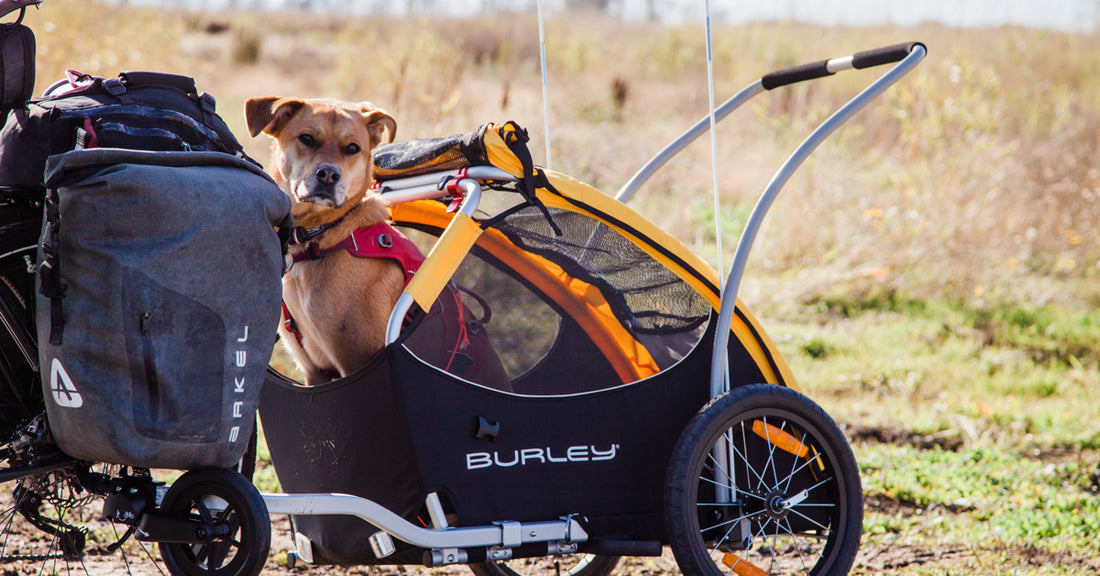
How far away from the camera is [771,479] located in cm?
306

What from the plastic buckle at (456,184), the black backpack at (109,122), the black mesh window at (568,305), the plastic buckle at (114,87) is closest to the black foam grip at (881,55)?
the black mesh window at (568,305)

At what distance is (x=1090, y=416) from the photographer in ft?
18.8

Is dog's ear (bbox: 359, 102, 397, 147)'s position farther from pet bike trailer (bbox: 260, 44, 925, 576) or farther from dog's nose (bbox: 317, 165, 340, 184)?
dog's nose (bbox: 317, 165, 340, 184)

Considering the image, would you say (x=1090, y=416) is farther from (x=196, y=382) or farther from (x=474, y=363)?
(x=196, y=382)

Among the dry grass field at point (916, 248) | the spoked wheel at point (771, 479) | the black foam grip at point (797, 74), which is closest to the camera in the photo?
the spoked wheel at point (771, 479)

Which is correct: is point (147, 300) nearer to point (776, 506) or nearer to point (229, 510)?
point (229, 510)

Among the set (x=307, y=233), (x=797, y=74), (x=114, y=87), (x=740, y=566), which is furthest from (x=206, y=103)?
(x=797, y=74)

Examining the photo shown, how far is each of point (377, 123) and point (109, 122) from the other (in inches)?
52.3

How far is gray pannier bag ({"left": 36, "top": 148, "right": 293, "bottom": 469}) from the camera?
6.89ft

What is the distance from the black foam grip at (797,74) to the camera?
3.55m

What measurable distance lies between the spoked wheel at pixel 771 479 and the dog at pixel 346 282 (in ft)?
2.37

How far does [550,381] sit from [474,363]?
1.18ft

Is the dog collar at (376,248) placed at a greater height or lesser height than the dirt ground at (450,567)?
greater

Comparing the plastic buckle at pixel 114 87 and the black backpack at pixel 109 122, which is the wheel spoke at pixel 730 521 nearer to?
the black backpack at pixel 109 122
